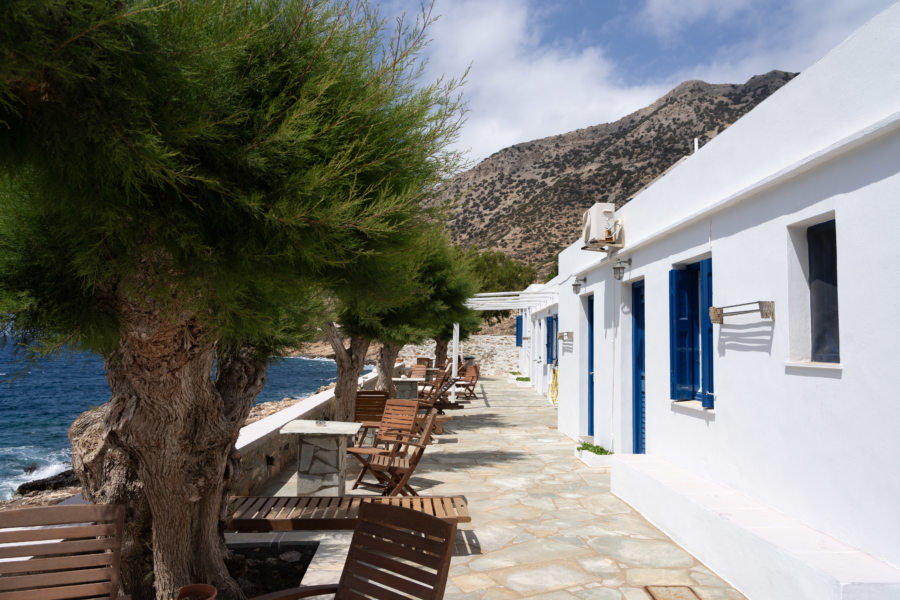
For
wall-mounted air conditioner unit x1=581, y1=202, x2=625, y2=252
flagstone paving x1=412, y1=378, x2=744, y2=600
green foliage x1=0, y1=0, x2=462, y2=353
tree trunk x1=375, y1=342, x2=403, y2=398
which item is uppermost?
wall-mounted air conditioner unit x1=581, y1=202, x2=625, y2=252

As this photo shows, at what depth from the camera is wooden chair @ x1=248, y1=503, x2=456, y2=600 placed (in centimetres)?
274

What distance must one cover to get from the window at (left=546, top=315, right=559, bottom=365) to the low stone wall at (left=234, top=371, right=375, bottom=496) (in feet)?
27.2

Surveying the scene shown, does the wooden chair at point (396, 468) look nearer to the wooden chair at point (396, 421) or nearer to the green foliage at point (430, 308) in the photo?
the wooden chair at point (396, 421)

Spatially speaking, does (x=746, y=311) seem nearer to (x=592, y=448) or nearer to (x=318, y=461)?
(x=318, y=461)

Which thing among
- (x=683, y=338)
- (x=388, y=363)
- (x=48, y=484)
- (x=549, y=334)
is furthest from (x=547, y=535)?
(x=549, y=334)

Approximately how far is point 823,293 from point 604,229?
421 cm

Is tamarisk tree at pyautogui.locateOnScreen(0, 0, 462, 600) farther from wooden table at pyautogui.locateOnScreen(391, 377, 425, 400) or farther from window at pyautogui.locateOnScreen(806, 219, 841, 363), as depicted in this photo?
wooden table at pyautogui.locateOnScreen(391, 377, 425, 400)

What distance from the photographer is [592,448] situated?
863cm

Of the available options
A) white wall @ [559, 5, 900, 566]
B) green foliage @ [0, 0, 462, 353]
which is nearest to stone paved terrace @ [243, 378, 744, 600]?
white wall @ [559, 5, 900, 566]

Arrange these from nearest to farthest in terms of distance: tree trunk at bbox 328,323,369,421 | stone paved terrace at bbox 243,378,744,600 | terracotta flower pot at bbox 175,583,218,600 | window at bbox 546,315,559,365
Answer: terracotta flower pot at bbox 175,583,218,600
stone paved terrace at bbox 243,378,744,600
tree trunk at bbox 328,323,369,421
window at bbox 546,315,559,365

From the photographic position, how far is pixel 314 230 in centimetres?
284

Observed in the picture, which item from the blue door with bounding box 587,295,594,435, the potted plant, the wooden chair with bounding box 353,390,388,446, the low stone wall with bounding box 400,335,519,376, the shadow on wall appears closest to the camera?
the shadow on wall

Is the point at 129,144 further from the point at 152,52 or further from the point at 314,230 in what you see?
the point at 314,230

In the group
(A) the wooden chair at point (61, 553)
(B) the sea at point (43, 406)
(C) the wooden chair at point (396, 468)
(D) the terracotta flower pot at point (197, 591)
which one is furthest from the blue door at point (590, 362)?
(A) the wooden chair at point (61, 553)
